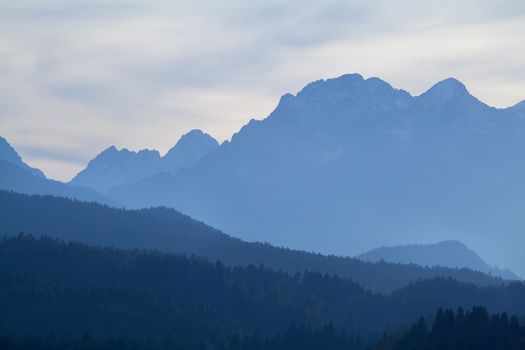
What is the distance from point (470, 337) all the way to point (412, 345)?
1219 centimetres

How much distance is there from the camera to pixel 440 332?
198875 mm

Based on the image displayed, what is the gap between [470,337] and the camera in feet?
624

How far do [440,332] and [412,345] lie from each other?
537 centimetres

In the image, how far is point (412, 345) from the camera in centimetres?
19850

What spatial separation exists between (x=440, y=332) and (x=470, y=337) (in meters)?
9.47

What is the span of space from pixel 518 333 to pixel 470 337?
7.79m

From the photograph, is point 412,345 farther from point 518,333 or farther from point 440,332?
point 518,333

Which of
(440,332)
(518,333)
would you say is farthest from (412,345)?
(518,333)

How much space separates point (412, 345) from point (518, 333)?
19.3 metres

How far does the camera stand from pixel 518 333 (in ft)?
618

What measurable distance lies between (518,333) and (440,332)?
50.4 ft
